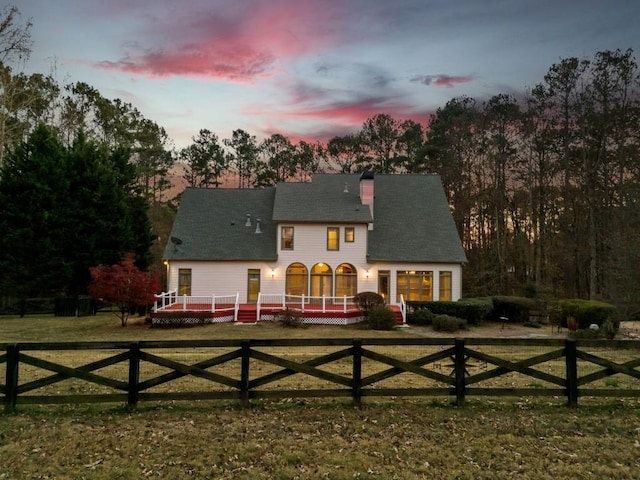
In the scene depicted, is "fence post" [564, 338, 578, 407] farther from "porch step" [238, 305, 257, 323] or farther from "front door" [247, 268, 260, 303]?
"front door" [247, 268, 260, 303]

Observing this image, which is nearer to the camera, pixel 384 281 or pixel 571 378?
pixel 571 378

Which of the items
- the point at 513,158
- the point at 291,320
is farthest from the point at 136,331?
the point at 513,158

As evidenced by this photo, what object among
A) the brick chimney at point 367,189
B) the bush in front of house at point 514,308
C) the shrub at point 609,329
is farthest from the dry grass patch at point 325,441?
the brick chimney at point 367,189

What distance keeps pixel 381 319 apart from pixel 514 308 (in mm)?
9026

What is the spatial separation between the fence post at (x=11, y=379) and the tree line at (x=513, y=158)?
2693 cm

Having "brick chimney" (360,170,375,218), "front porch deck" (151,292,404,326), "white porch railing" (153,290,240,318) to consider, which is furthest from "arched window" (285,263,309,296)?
"brick chimney" (360,170,375,218)

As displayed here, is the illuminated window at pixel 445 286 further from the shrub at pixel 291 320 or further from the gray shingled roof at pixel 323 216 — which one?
the shrub at pixel 291 320

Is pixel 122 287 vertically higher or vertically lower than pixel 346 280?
lower

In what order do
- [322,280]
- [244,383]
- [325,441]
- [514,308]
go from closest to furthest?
1. [325,441]
2. [244,383]
3. [514,308]
4. [322,280]

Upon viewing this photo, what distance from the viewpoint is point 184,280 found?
27062mm

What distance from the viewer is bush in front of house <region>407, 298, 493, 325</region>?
23.2 m

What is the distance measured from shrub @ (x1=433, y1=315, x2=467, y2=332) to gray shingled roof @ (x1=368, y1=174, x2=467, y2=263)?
19.0 feet

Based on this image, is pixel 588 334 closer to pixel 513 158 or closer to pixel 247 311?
pixel 247 311

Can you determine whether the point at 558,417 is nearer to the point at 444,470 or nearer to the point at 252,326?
the point at 444,470
